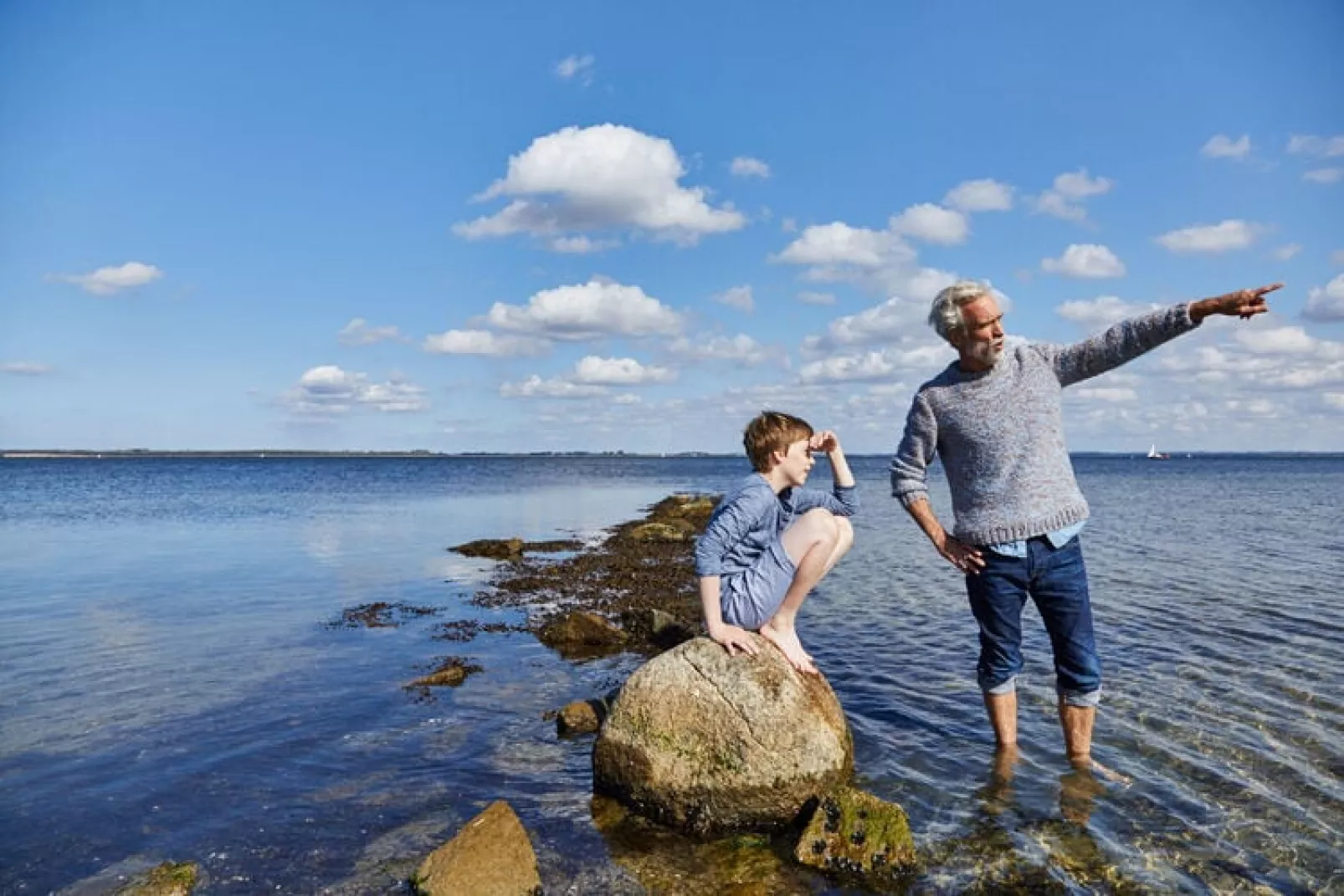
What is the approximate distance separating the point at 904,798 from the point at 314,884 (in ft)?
15.1

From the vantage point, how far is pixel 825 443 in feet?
22.7

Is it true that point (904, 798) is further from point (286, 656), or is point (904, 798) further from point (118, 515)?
point (118, 515)

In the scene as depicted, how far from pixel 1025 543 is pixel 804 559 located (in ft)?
5.51

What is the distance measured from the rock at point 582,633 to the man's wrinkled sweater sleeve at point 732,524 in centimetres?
709

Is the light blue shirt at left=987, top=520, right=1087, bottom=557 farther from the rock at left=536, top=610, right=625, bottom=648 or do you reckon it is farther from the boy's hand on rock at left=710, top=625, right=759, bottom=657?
the rock at left=536, top=610, right=625, bottom=648

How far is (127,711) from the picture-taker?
9578mm

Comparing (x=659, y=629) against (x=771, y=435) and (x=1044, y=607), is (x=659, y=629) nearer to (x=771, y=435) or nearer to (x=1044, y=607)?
(x=771, y=435)

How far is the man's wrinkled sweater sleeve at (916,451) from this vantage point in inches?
251

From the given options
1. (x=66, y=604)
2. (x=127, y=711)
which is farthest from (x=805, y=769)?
(x=66, y=604)

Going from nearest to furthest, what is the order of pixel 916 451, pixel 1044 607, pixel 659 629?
pixel 1044 607 → pixel 916 451 → pixel 659 629

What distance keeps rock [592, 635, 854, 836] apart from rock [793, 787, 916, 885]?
55 cm

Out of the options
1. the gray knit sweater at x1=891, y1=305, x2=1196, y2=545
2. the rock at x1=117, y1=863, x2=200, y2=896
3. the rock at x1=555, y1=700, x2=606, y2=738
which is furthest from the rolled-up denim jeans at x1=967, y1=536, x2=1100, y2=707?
the rock at x1=117, y1=863, x2=200, y2=896

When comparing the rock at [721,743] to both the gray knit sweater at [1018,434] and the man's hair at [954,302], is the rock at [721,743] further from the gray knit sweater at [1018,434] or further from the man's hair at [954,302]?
the man's hair at [954,302]

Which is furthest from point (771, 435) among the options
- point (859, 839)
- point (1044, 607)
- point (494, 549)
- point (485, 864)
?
point (494, 549)
